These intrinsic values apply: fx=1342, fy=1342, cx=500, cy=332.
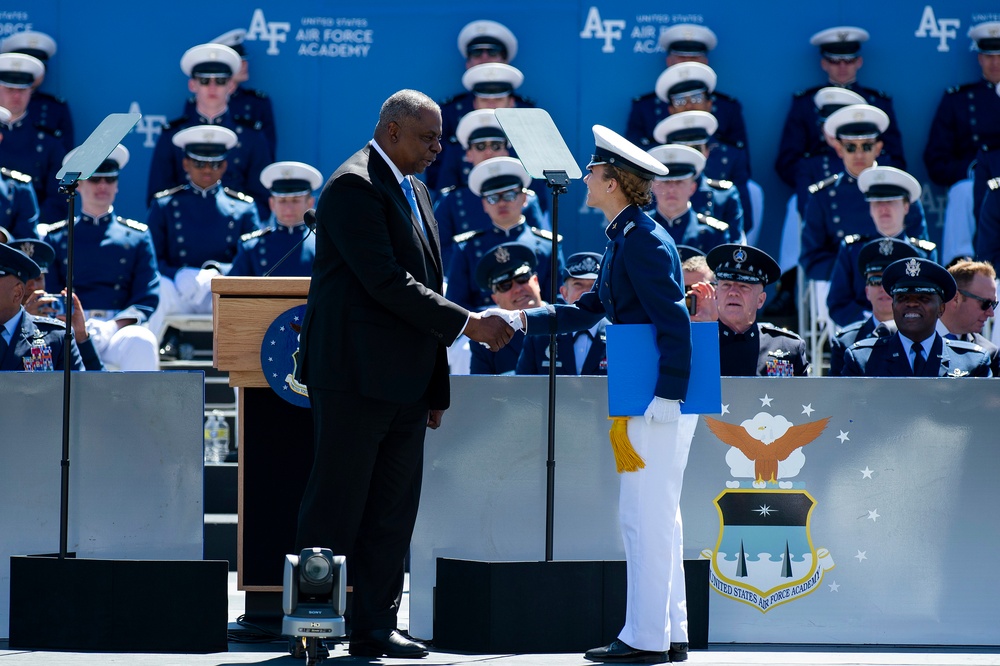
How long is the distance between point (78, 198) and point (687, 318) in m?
6.35

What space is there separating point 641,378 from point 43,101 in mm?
7288

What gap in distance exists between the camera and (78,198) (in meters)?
9.41

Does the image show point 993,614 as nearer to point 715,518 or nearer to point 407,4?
point 715,518

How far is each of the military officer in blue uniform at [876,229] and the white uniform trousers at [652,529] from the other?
4.19 m

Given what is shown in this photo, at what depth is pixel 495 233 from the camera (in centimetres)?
843

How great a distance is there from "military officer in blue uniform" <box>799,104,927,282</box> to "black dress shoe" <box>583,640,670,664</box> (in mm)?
4973

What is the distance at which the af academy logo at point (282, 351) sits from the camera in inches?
184

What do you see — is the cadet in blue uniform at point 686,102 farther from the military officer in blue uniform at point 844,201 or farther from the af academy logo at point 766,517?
the af academy logo at point 766,517

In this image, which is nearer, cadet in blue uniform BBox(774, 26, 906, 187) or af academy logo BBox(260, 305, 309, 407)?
af academy logo BBox(260, 305, 309, 407)

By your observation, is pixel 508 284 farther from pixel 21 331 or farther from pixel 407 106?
pixel 407 106

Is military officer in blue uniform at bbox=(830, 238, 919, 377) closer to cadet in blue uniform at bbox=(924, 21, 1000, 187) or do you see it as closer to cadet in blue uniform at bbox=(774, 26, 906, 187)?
cadet in blue uniform at bbox=(774, 26, 906, 187)

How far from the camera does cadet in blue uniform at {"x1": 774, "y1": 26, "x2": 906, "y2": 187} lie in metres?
9.90

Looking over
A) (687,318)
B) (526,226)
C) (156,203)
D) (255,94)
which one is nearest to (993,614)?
(687,318)

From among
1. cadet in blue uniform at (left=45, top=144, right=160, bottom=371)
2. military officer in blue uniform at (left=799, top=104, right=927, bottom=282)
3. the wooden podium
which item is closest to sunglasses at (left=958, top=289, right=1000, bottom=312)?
military officer in blue uniform at (left=799, top=104, right=927, bottom=282)
